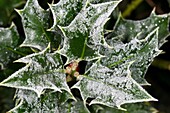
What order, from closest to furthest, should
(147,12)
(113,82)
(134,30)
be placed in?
(113,82) → (134,30) → (147,12)

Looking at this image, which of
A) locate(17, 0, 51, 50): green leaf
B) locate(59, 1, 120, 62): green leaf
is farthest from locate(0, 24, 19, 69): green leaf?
locate(59, 1, 120, 62): green leaf

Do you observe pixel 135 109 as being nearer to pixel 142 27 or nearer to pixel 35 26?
pixel 142 27

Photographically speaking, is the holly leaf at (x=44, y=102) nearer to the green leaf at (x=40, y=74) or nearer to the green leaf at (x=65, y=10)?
the green leaf at (x=40, y=74)

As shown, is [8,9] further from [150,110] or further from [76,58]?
[150,110]

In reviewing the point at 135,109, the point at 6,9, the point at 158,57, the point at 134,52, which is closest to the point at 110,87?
the point at 134,52

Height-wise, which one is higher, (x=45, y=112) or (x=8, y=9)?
(x=8, y=9)

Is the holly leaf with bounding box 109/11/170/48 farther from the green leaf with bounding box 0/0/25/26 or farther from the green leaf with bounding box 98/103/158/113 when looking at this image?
the green leaf with bounding box 0/0/25/26

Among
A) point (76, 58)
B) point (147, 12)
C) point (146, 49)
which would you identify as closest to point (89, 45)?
point (76, 58)
